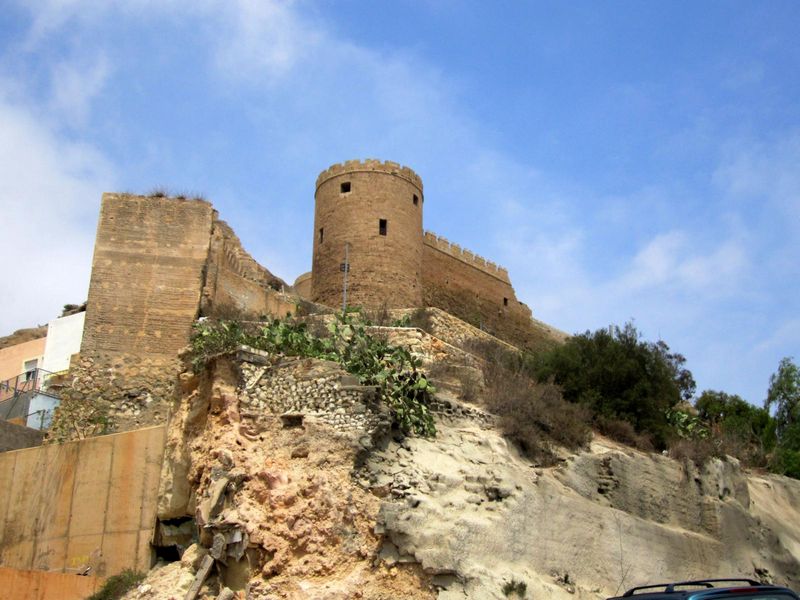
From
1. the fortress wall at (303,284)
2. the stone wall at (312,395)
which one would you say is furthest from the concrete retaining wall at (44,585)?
the fortress wall at (303,284)

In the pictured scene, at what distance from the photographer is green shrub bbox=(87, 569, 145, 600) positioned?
12.7 m

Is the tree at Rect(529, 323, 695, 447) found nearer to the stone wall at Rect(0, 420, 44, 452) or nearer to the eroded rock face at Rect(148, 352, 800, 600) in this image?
the eroded rock face at Rect(148, 352, 800, 600)

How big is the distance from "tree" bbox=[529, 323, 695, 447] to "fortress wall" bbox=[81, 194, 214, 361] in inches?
277

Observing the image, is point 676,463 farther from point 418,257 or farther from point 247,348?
point 418,257

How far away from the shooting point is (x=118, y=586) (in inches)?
507

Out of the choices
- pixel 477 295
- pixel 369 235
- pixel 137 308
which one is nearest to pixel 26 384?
pixel 137 308

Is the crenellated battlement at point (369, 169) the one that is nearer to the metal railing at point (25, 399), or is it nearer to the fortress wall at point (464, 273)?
the fortress wall at point (464, 273)

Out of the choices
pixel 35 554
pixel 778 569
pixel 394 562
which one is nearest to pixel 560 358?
pixel 778 569

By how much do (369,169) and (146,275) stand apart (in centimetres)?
836

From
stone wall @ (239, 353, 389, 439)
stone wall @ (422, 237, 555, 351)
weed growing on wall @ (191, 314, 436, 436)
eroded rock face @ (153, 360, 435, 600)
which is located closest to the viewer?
eroded rock face @ (153, 360, 435, 600)

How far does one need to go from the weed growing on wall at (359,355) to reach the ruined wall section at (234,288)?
4947 mm

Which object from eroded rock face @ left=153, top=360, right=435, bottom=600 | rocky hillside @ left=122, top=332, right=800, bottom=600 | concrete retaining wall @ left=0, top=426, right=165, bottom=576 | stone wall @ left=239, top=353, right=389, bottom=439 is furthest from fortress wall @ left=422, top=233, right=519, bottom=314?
eroded rock face @ left=153, top=360, right=435, bottom=600

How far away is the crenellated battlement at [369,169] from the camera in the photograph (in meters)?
26.2

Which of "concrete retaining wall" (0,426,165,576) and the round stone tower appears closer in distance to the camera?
"concrete retaining wall" (0,426,165,576)
